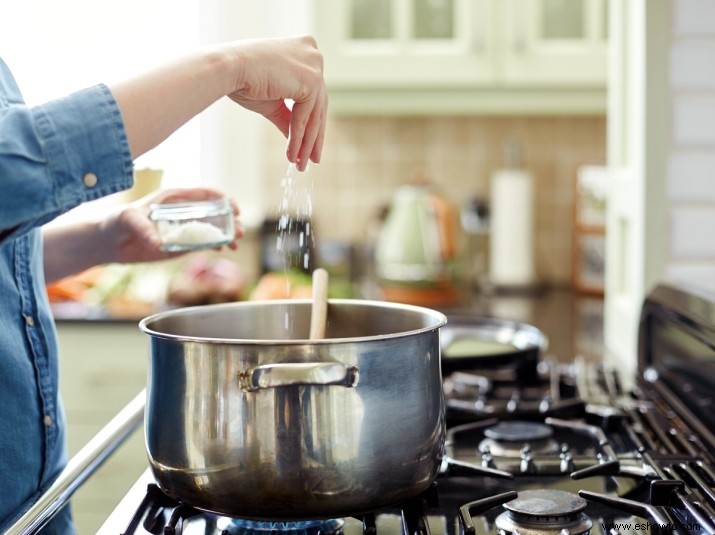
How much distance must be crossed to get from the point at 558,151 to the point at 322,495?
2.32 m

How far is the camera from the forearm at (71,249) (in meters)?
0.99

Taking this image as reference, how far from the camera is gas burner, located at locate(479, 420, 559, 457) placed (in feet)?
3.10

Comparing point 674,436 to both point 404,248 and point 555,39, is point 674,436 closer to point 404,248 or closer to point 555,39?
point 404,248

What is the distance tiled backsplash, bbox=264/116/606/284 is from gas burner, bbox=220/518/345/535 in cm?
212

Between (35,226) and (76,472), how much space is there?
9.1 inches

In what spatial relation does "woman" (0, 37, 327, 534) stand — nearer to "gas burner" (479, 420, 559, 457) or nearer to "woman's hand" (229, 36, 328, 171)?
"woman's hand" (229, 36, 328, 171)

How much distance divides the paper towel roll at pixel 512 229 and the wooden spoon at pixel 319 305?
1832 millimetres

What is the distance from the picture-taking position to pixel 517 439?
0.97 m

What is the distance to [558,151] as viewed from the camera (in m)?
2.83

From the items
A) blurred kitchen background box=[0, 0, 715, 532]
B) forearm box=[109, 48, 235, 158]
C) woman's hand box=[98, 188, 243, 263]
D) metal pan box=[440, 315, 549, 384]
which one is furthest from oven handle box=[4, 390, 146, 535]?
blurred kitchen background box=[0, 0, 715, 532]

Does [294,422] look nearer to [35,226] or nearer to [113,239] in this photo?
[35,226]

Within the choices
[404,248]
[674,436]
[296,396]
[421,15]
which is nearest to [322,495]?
[296,396]

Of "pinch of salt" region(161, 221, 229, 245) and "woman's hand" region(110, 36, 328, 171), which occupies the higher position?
"woman's hand" region(110, 36, 328, 171)

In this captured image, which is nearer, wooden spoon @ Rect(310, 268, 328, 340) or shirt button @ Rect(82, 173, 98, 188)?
shirt button @ Rect(82, 173, 98, 188)
